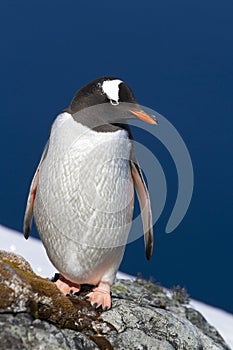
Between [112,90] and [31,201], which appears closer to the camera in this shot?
[112,90]

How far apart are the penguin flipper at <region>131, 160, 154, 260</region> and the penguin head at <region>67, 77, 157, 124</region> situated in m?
0.42

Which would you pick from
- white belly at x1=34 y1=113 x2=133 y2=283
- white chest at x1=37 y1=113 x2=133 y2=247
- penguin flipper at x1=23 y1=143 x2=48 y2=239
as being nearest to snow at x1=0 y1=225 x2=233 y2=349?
penguin flipper at x1=23 y1=143 x2=48 y2=239

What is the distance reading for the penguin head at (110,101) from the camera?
161 inches

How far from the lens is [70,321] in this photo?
365 centimetres

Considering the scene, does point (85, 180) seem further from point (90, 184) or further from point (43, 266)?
point (43, 266)

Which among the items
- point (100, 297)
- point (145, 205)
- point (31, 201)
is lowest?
point (100, 297)

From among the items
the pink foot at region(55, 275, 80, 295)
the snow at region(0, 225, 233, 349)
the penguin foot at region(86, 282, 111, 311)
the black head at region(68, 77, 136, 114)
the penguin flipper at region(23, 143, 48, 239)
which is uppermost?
the black head at region(68, 77, 136, 114)

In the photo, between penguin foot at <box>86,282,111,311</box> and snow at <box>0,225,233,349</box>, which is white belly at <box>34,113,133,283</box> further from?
snow at <box>0,225,233,349</box>

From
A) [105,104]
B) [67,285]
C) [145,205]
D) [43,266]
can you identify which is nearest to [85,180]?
[105,104]

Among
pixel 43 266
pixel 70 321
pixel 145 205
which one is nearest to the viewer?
pixel 70 321

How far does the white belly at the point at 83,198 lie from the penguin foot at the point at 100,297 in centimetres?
12

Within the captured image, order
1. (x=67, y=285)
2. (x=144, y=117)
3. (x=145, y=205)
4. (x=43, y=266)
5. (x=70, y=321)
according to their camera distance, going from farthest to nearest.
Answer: (x=43, y=266) < (x=145, y=205) < (x=67, y=285) < (x=144, y=117) < (x=70, y=321)

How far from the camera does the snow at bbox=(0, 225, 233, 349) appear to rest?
12.0m

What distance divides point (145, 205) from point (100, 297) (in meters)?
0.81
